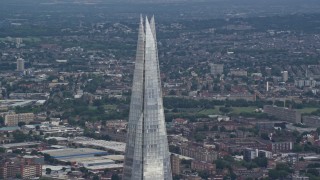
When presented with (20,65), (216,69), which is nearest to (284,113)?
(216,69)

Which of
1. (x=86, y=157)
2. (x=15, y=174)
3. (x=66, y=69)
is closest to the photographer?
(x=15, y=174)

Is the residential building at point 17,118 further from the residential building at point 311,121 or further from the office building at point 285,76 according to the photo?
the office building at point 285,76

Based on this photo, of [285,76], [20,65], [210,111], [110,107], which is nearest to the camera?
[210,111]

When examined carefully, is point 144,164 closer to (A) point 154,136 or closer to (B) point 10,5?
(A) point 154,136

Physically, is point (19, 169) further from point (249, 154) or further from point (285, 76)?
point (285, 76)

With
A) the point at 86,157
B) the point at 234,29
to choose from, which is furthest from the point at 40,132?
the point at 234,29

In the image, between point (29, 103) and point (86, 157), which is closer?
point (86, 157)
